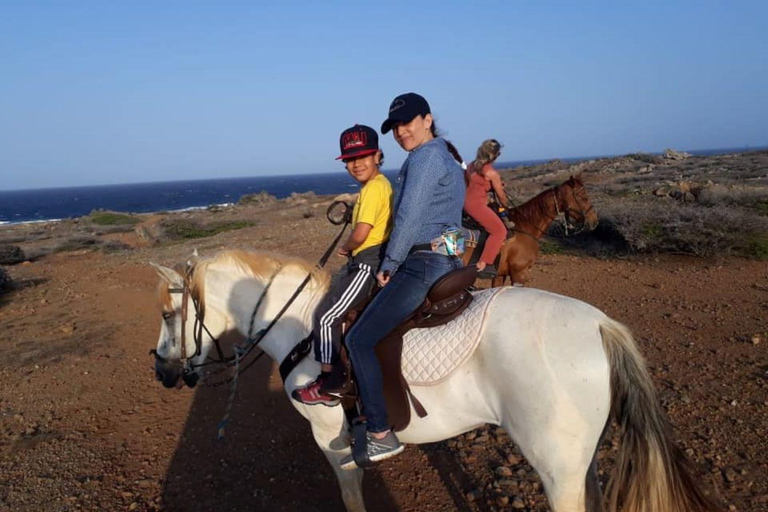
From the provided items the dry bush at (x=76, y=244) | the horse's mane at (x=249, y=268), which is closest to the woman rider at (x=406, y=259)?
the horse's mane at (x=249, y=268)

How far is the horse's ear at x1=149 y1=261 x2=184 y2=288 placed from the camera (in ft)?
11.0

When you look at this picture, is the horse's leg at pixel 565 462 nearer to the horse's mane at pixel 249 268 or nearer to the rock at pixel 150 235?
the horse's mane at pixel 249 268

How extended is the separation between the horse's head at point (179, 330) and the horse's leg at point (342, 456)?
1.09m

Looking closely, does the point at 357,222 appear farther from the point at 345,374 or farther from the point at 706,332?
the point at 706,332

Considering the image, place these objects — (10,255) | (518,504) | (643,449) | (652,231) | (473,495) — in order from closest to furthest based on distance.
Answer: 1. (643,449)
2. (518,504)
3. (473,495)
4. (652,231)
5. (10,255)

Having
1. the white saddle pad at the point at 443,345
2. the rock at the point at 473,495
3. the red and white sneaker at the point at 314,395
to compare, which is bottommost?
the rock at the point at 473,495

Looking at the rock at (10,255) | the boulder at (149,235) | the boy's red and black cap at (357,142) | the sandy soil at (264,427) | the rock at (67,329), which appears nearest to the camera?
the boy's red and black cap at (357,142)

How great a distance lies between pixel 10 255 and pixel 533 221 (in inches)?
648

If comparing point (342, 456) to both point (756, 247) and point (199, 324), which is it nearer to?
point (199, 324)

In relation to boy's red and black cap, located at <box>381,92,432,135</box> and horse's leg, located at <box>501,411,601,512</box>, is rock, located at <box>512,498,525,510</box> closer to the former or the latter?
horse's leg, located at <box>501,411,601,512</box>

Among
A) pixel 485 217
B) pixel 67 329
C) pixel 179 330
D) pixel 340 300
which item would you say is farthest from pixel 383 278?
pixel 67 329

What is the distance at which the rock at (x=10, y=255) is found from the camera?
588 inches

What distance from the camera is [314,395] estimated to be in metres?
2.97

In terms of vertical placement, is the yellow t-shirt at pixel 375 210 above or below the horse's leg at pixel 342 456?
above
